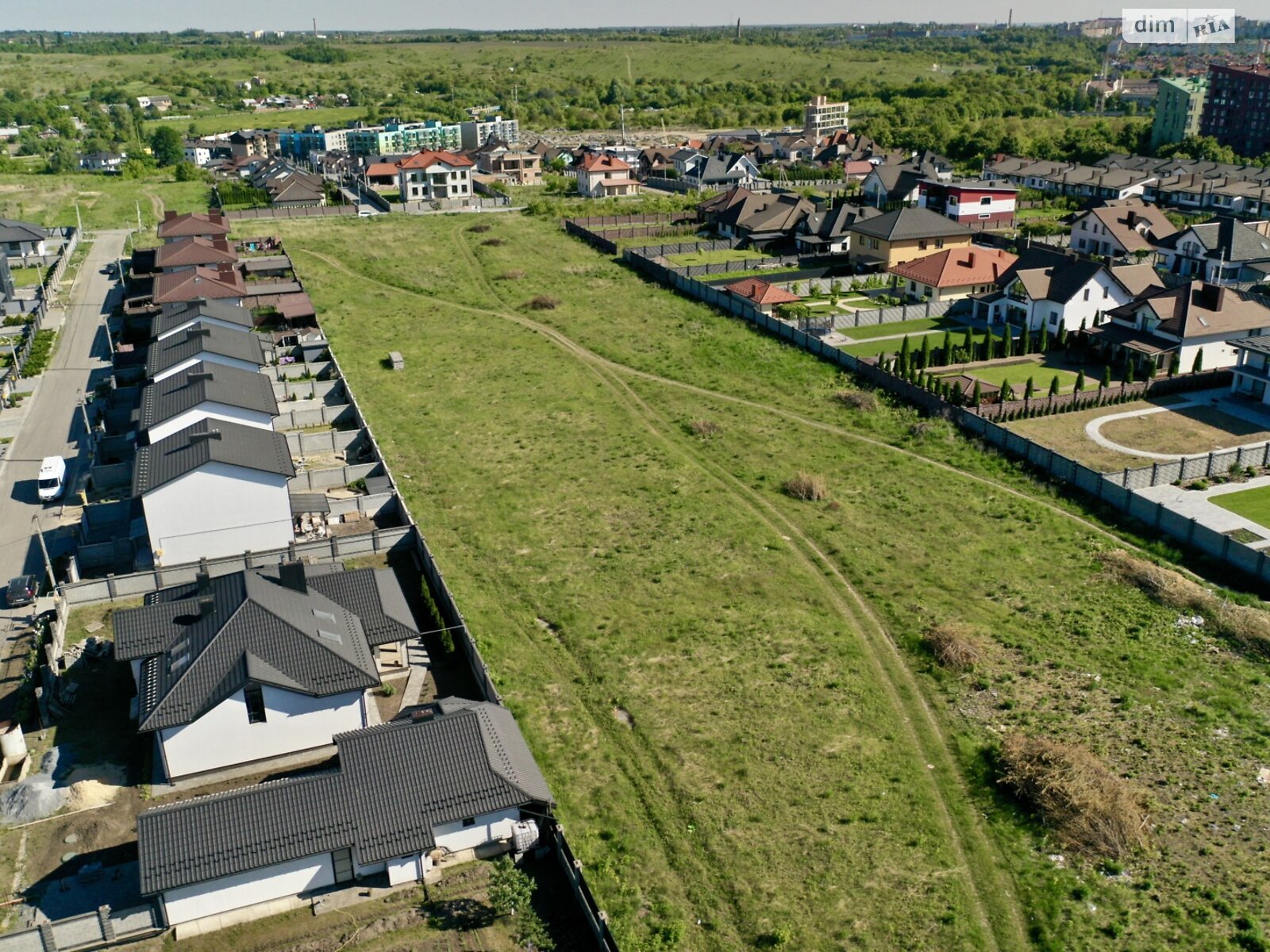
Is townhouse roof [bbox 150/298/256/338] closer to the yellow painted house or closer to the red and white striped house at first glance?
the yellow painted house

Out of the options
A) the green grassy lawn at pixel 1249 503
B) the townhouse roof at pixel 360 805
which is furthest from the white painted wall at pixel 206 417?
the green grassy lawn at pixel 1249 503

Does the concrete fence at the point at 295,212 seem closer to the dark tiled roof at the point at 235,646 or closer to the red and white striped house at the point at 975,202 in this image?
the red and white striped house at the point at 975,202

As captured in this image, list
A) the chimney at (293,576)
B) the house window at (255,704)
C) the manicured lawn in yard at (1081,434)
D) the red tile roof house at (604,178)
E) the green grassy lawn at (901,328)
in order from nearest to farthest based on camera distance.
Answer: the house window at (255,704)
the chimney at (293,576)
the manicured lawn in yard at (1081,434)
the green grassy lawn at (901,328)
the red tile roof house at (604,178)

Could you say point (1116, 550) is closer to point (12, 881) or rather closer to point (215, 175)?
point (12, 881)

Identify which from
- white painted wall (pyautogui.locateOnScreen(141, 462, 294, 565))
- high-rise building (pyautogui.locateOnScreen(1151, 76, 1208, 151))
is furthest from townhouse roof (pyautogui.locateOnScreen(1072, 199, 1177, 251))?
high-rise building (pyautogui.locateOnScreen(1151, 76, 1208, 151))

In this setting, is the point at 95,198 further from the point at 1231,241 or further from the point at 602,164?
the point at 1231,241

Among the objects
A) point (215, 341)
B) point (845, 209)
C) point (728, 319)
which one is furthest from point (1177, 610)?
point (845, 209)
